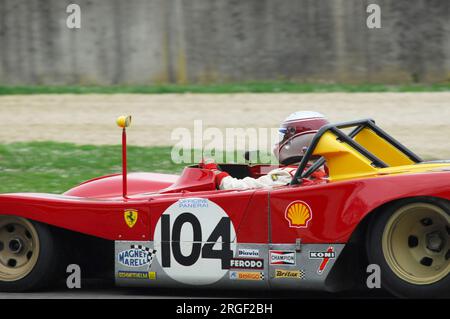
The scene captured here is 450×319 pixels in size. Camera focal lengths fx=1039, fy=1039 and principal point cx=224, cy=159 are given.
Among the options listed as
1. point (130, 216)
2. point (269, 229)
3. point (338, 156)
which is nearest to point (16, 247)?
point (130, 216)

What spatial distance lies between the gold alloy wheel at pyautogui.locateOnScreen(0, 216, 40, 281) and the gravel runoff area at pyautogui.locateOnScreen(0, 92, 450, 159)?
738 cm

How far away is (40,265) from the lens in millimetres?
7152

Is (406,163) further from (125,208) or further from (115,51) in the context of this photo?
(115,51)

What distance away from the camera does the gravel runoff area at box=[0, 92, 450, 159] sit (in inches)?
612

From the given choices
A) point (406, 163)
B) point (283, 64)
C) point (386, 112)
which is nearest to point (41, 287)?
point (406, 163)

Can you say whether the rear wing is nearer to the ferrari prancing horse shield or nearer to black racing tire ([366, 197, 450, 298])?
black racing tire ([366, 197, 450, 298])

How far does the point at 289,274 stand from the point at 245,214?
478 millimetres

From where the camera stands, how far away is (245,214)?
21.9ft

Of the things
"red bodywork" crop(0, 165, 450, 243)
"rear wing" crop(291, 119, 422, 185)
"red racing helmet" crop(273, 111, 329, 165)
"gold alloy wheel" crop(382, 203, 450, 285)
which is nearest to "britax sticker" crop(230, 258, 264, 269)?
"red bodywork" crop(0, 165, 450, 243)

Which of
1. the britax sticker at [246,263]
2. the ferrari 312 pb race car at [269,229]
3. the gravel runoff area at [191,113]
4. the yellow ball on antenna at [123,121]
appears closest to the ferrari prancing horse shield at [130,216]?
the ferrari 312 pb race car at [269,229]

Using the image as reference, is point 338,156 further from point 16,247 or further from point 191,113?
point 191,113

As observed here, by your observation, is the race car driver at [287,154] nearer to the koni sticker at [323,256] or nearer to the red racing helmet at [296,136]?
the red racing helmet at [296,136]

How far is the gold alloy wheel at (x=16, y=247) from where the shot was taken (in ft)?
23.7

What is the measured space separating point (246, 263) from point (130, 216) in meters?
0.88
